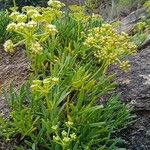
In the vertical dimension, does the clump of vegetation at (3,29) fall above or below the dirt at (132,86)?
above

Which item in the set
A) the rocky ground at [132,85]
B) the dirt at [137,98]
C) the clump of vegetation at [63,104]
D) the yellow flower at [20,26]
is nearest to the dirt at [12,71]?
the rocky ground at [132,85]

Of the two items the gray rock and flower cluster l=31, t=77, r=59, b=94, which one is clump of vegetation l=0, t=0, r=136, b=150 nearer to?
flower cluster l=31, t=77, r=59, b=94

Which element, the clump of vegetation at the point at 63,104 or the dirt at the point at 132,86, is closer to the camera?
the clump of vegetation at the point at 63,104

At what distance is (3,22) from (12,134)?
3085 millimetres

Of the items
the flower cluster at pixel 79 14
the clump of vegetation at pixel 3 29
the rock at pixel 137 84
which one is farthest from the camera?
the clump of vegetation at pixel 3 29

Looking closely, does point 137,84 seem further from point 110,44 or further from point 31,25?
point 31,25

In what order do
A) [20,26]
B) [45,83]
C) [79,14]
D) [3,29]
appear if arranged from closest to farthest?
[45,83] → [20,26] → [79,14] → [3,29]

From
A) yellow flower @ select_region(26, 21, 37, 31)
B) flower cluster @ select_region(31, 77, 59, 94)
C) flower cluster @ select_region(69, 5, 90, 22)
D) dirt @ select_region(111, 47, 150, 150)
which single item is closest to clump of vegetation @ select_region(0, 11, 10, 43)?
flower cluster @ select_region(69, 5, 90, 22)

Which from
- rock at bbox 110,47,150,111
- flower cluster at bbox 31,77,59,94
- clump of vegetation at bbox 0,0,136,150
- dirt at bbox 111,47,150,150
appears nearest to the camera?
flower cluster at bbox 31,77,59,94

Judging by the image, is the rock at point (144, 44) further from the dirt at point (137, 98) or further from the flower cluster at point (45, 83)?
the flower cluster at point (45, 83)

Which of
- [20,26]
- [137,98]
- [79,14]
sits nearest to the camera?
[20,26]

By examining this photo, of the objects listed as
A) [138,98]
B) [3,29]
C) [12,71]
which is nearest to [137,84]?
[138,98]

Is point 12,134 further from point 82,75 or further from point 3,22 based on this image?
point 3,22

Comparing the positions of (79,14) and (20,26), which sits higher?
(20,26)
